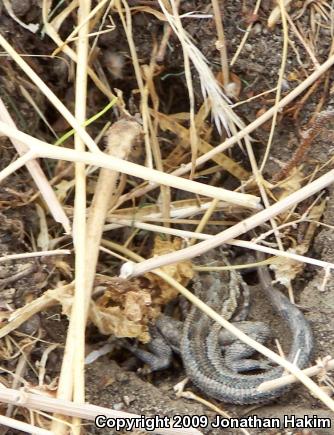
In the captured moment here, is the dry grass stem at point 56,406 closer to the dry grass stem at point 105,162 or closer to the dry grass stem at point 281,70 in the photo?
the dry grass stem at point 105,162

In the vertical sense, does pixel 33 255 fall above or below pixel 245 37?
below

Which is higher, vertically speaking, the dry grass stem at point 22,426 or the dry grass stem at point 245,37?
the dry grass stem at point 245,37

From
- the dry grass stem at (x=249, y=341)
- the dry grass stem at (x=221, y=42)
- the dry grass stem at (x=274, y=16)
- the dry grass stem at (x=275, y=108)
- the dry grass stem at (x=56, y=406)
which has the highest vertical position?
the dry grass stem at (x=274, y=16)

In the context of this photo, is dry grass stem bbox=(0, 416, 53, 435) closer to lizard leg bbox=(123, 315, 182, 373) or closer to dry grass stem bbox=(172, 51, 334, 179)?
lizard leg bbox=(123, 315, 182, 373)

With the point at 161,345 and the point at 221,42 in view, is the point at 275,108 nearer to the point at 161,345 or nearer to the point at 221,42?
the point at 221,42

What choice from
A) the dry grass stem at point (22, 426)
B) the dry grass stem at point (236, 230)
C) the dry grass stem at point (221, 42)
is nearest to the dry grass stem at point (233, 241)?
the dry grass stem at point (236, 230)

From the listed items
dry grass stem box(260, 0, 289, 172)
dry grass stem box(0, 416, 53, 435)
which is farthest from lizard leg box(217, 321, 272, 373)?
dry grass stem box(0, 416, 53, 435)

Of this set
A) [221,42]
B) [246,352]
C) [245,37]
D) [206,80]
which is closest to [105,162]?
[206,80]
